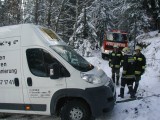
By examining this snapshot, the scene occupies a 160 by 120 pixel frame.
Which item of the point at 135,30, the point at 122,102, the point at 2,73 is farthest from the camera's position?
the point at 135,30

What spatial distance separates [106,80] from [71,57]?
1183 mm

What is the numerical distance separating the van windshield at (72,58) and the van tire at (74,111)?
938mm

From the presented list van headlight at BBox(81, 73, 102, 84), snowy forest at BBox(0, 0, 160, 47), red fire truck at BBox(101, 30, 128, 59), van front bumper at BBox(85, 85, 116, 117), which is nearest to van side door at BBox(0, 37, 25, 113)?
van headlight at BBox(81, 73, 102, 84)

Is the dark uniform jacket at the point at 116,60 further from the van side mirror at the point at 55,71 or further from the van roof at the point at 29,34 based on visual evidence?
the van side mirror at the point at 55,71

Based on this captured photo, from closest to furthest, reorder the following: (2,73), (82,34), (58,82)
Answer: (58,82)
(2,73)
(82,34)

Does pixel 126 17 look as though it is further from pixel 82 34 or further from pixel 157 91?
pixel 157 91

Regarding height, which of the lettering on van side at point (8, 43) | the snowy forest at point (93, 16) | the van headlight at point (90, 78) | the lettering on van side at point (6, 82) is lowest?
the lettering on van side at point (6, 82)

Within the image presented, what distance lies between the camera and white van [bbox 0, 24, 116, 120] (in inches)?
327

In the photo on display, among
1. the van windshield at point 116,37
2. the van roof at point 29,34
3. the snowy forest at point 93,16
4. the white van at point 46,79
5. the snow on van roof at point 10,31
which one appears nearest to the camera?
the white van at point 46,79

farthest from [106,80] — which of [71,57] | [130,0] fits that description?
[130,0]

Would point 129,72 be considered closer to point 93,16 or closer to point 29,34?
point 29,34

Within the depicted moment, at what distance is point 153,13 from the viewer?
107 ft

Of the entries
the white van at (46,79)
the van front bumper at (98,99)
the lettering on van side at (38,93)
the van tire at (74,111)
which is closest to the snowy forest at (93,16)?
the white van at (46,79)

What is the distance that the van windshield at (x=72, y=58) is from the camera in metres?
8.60
